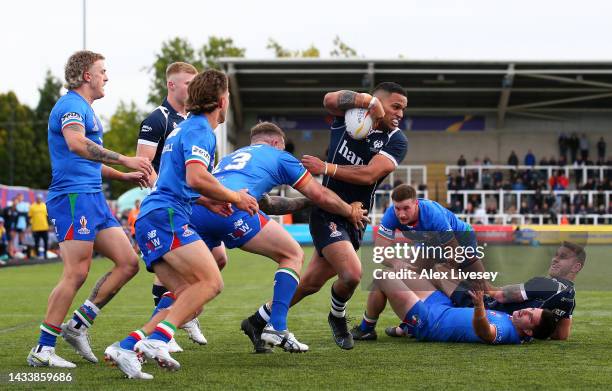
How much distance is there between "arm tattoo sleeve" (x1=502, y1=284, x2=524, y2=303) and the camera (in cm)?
784

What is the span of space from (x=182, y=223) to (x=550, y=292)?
11.0ft

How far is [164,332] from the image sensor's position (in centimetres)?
572

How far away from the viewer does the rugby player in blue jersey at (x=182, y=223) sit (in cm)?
580

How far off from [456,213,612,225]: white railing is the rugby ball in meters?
29.2

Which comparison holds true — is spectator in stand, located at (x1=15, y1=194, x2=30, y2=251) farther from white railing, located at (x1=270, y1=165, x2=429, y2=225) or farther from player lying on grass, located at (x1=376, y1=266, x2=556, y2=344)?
player lying on grass, located at (x1=376, y1=266, x2=556, y2=344)

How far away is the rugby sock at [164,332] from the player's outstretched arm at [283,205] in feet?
5.90

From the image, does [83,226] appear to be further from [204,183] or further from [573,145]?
[573,145]

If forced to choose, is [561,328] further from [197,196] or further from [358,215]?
[197,196]

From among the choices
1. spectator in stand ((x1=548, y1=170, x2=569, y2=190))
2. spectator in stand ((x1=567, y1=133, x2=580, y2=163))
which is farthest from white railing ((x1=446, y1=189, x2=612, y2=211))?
spectator in stand ((x1=567, y1=133, x2=580, y2=163))

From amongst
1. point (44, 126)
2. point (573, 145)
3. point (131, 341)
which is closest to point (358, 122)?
point (131, 341)

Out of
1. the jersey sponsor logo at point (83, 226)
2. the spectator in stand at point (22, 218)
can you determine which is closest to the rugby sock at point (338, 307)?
the jersey sponsor logo at point (83, 226)

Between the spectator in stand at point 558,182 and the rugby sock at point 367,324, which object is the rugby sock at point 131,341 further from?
the spectator in stand at point 558,182

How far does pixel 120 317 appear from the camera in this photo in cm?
1049

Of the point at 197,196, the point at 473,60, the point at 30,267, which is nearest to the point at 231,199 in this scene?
the point at 197,196
